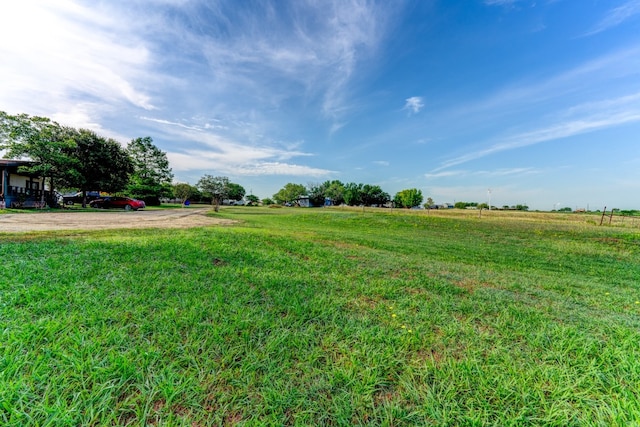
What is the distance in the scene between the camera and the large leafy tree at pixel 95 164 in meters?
19.7

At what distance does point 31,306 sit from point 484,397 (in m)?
4.03

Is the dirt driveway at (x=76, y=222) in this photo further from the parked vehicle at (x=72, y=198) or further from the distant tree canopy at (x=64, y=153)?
the parked vehicle at (x=72, y=198)

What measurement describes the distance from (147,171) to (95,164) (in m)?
11.7

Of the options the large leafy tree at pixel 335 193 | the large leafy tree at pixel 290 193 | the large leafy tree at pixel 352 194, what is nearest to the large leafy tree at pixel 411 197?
the large leafy tree at pixel 352 194

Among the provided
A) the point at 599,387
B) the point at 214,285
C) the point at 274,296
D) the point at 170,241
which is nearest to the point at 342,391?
the point at 274,296

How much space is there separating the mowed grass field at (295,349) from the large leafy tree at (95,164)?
21516mm

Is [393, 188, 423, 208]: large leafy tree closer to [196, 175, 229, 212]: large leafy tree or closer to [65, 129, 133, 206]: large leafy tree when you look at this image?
[196, 175, 229, 212]: large leafy tree

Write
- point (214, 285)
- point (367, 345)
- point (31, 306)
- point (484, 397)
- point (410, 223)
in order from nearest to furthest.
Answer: point (484, 397) → point (367, 345) → point (31, 306) → point (214, 285) → point (410, 223)

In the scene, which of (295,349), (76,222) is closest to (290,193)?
(76,222)

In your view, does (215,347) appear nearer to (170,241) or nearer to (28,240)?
(170,241)

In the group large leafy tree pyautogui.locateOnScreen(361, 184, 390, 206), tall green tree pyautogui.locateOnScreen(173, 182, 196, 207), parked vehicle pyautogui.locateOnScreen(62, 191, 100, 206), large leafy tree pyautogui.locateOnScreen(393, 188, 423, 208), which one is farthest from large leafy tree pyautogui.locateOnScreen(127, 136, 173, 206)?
large leafy tree pyautogui.locateOnScreen(393, 188, 423, 208)

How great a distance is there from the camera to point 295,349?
2.09 metres

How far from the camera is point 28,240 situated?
527cm

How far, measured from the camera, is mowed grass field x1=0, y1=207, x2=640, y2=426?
153 centimetres
